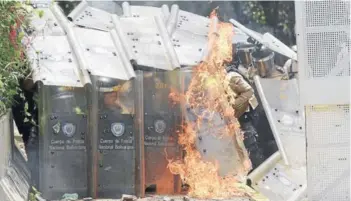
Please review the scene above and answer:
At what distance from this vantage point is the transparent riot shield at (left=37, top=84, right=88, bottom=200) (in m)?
8.63

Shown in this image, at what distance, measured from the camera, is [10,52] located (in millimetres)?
7945

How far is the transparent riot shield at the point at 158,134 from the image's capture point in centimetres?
911

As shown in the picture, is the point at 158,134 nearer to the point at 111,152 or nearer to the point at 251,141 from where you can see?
the point at 111,152

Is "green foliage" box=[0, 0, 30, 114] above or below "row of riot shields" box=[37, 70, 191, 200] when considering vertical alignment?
above

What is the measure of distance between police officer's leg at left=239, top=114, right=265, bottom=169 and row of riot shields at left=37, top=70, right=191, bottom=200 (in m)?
1.71

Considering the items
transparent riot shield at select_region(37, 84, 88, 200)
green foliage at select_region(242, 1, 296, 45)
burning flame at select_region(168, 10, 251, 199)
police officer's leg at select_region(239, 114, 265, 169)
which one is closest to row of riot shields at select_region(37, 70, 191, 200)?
transparent riot shield at select_region(37, 84, 88, 200)

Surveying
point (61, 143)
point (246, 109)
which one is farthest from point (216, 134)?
point (61, 143)

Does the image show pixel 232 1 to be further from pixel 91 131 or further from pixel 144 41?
pixel 91 131

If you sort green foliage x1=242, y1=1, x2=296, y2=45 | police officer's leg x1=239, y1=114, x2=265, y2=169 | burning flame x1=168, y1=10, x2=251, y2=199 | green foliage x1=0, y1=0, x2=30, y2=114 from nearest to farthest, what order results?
green foliage x1=0, y1=0, x2=30, y2=114, burning flame x1=168, y1=10, x2=251, y2=199, police officer's leg x1=239, y1=114, x2=265, y2=169, green foliage x1=242, y1=1, x2=296, y2=45

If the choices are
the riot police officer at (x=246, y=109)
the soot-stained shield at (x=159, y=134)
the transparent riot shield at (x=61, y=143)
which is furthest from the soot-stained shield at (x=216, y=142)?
the transparent riot shield at (x=61, y=143)

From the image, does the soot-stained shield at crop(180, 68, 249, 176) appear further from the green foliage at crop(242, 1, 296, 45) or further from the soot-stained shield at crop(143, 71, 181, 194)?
the green foliage at crop(242, 1, 296, 45)

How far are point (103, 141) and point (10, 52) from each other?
6.01 feet

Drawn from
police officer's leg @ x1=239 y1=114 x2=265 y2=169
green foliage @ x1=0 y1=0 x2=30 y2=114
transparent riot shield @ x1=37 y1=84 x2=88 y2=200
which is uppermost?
green foliage @ x1=0 y1=0 x2=30 y2=114

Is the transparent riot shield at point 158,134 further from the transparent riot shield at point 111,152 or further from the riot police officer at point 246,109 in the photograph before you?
the riot police officer at point 246,109
